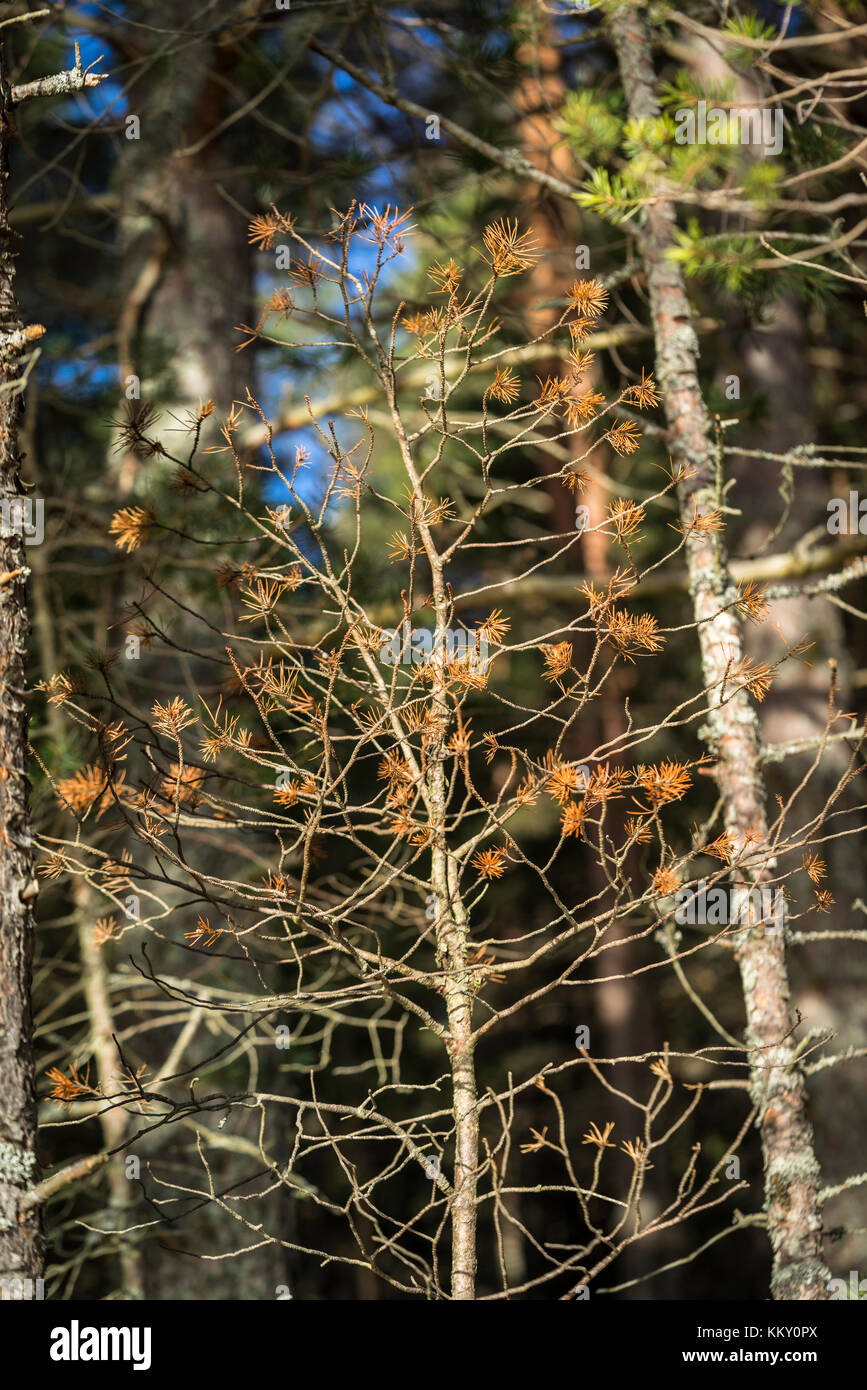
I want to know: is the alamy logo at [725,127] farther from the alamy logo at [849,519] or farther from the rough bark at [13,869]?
the rough bark at [13,869]

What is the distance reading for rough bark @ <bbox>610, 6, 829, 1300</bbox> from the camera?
316 centimetres

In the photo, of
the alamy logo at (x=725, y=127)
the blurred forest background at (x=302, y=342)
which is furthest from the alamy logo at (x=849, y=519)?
the alamy logo at (x=725, y=127)

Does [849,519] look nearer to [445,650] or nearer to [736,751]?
[736,751]

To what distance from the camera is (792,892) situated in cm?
568

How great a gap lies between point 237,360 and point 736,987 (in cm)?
956

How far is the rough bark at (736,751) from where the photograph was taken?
3.16 m

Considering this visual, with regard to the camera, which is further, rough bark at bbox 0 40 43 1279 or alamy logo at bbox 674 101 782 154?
alamy logo at bbox 674 101 782 154

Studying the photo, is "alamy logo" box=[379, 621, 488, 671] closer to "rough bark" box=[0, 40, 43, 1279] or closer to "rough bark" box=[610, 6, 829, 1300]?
"rough bark" box=[610, 6, 829, 1300]
